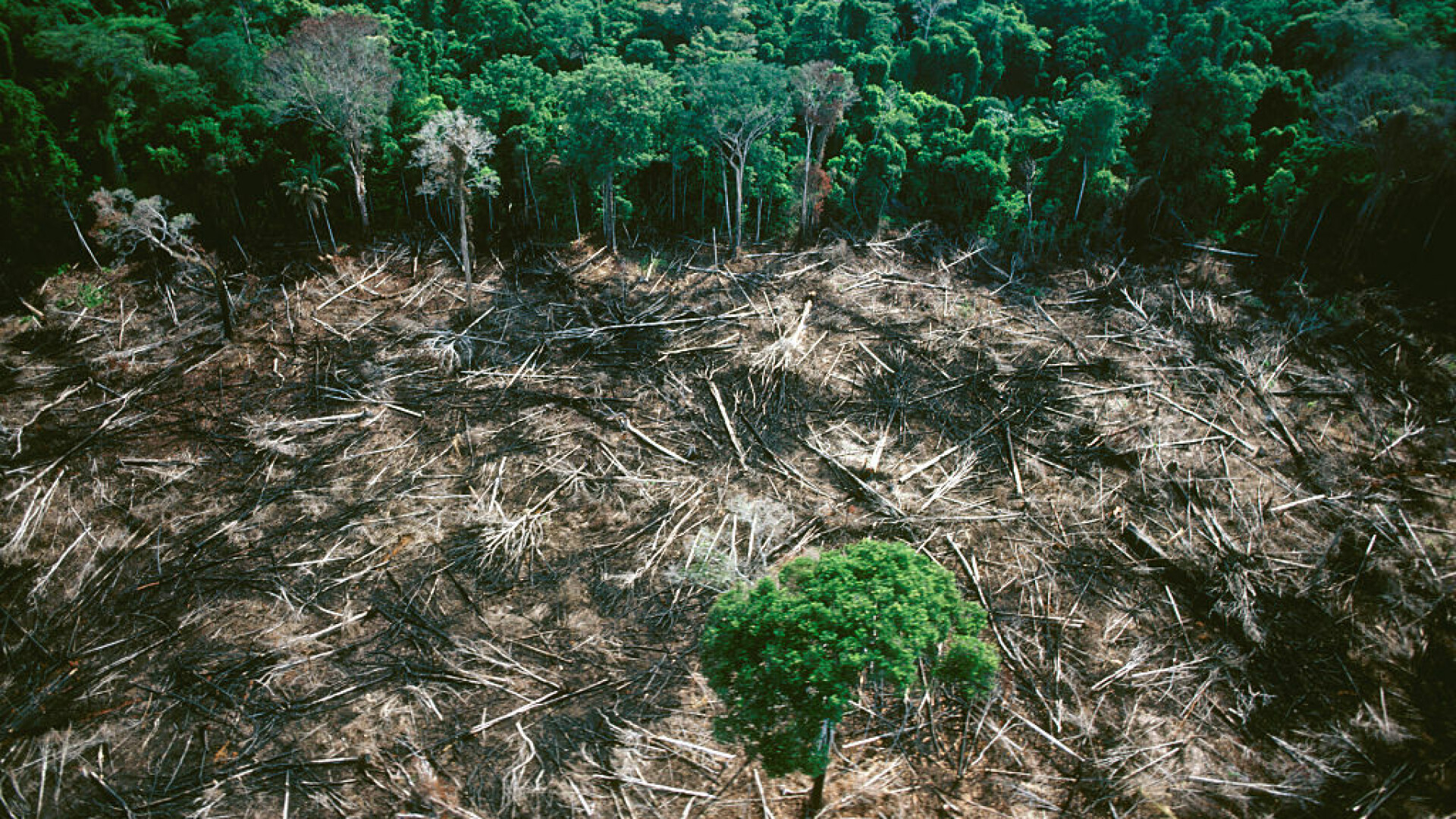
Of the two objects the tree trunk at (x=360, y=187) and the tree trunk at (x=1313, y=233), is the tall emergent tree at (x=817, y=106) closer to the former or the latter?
the tree trunk at (x=360, y=187)

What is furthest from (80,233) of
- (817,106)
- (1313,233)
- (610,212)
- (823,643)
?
(1313,233)

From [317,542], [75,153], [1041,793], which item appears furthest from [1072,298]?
[75,153]

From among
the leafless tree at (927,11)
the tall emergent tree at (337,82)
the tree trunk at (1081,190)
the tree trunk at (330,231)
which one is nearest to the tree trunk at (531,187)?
the tall emergent tree at (337,82)

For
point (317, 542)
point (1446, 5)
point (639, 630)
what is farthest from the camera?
point (1446, 5)

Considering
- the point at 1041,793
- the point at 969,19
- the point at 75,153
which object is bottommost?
the point at 1041,793

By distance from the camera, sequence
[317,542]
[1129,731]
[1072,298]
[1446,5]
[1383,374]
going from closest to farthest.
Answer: [1129,731] < [317,542] < [1383,374] < [1072,298] < [1446,5]

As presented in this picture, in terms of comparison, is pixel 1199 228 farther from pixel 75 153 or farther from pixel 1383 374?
pixel 75 153

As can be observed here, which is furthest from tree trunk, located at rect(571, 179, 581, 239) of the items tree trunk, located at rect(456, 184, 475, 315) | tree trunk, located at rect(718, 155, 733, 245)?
tree trunk, located at rect(718, 155, 733, 245)
